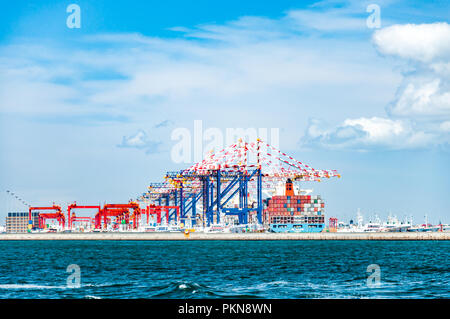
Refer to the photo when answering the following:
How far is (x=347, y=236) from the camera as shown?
152875 millimetres

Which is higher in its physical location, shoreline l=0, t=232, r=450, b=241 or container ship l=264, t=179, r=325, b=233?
container ship l=264, t=179, r=325, b=233

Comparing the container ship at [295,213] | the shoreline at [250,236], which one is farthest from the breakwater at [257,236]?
the container ship at [295,213]

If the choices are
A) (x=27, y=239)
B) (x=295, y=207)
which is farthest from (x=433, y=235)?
(x=27, y=239)

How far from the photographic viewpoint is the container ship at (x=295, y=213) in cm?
18800

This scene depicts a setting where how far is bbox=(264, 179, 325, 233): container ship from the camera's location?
188000 mm

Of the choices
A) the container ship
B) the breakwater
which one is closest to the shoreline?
the breakwater

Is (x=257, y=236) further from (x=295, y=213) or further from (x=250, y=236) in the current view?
(x=295, y=213)

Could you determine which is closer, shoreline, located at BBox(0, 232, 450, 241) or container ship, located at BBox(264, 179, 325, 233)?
shoreline, located at BBox(0, 232, 450, 241)

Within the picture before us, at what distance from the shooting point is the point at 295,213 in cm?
19025

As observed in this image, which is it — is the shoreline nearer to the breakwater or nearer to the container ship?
the breakwater

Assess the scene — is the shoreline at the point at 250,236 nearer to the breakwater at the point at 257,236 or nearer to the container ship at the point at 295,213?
the breakwater at the point at 257,236

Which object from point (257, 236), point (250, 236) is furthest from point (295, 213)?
point (257, 236)

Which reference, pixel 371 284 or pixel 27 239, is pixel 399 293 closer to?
pixel 371 284

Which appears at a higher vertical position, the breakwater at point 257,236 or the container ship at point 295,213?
the container ship at point 295,213
